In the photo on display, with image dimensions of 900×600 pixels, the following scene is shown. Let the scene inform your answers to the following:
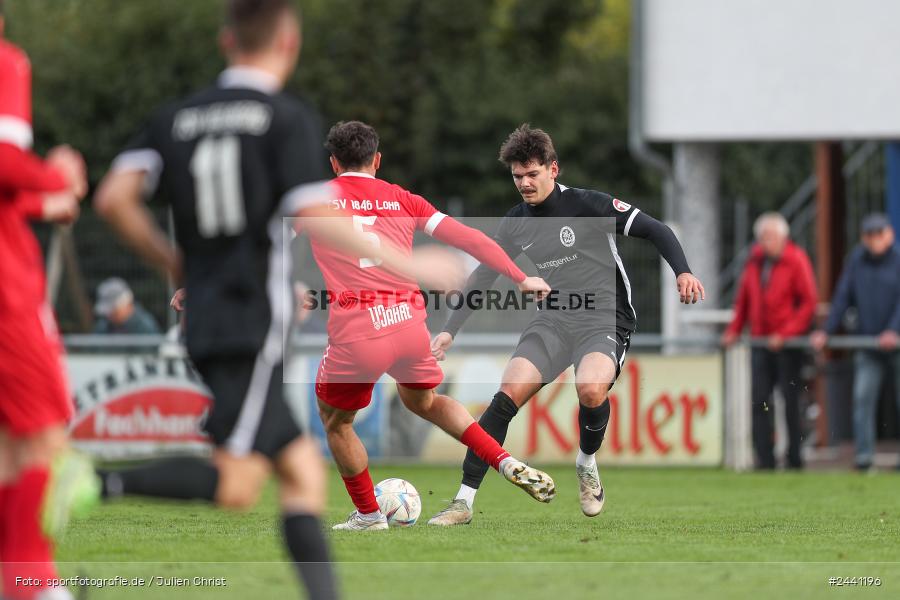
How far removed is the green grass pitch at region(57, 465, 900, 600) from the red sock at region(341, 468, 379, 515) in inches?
10.5

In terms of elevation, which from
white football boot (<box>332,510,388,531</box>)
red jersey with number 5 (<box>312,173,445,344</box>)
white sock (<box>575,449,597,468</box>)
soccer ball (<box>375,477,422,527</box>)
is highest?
red jersey with number 5 (<box>312,173,445,344</box>)

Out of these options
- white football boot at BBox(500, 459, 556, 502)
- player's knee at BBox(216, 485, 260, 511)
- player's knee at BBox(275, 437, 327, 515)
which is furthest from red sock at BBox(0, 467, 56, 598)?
white football boot at BBox(500, 459, 556, 502)

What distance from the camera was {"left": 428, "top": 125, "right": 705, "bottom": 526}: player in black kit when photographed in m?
9.09

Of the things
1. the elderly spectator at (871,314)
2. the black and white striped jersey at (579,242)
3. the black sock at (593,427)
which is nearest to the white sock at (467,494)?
the black sock at (593,427)

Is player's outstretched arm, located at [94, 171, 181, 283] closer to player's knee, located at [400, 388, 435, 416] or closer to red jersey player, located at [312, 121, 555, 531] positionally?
red jersey player, located at [312, 121, 555, 531]

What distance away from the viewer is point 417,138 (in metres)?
30.9

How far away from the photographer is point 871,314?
14.9m

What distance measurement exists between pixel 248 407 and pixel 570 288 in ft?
14.6

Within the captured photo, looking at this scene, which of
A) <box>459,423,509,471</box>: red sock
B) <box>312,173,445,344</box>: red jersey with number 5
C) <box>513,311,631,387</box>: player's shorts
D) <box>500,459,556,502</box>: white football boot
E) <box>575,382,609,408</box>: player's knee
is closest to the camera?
<box>500,459,556,502</box>: white football boot

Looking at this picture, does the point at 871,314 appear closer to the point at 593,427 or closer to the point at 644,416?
the point at 644,416

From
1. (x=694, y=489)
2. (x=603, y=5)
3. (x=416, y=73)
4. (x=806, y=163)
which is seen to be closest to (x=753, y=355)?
(x=694, y=489)

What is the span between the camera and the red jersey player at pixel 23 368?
16.8 ft

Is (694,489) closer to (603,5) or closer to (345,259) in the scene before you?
(345,259)

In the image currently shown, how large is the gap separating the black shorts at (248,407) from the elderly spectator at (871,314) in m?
10.2
